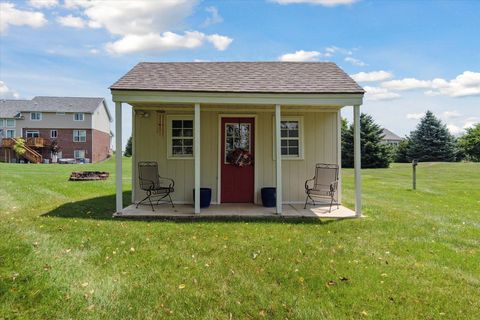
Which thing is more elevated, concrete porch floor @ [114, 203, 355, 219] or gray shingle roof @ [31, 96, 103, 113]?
gray shingle roof @ [31, 96, 103, 113]

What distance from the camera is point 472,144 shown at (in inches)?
1431


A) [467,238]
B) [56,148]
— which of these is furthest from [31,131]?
[467,238]

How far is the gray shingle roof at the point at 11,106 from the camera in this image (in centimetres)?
3962

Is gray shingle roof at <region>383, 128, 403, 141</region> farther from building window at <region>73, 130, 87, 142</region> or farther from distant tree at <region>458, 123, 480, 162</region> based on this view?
building window at <region>73, 130, 87, 142</region>

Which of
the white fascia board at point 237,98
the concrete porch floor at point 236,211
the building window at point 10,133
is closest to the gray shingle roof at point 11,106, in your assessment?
the building window at point 10,133

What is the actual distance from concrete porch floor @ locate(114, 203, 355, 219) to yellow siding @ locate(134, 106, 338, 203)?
1.88 feet

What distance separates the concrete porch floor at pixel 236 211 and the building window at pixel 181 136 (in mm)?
1308

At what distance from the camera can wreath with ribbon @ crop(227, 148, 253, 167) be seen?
8.62 meters

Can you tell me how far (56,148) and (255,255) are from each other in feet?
129

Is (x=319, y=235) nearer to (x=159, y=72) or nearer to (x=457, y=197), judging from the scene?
(x=159, y=72)

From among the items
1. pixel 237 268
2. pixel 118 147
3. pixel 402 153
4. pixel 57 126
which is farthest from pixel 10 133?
pixel 237 268

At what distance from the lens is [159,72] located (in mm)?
8266

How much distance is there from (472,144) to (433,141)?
882cm

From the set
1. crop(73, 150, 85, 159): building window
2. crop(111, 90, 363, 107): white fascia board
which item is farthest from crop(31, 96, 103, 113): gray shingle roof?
crop(111, 90, 363, 107): white fascia board
